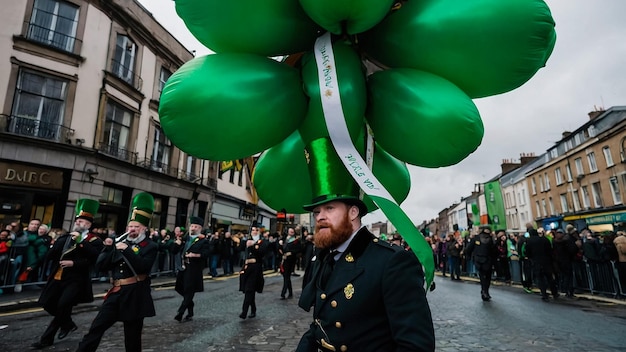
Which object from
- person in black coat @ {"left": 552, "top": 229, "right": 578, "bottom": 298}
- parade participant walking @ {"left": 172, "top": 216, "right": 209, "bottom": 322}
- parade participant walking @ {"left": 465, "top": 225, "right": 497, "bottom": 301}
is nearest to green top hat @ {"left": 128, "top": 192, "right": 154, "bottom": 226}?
parade participant walking @ {"left": 172, "top": 216, "right": 209, "bottom": 322}

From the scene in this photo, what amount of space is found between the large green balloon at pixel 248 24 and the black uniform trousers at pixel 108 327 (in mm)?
3416

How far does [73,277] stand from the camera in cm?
519

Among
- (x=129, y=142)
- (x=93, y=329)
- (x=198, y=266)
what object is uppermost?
(x=129, y=142)

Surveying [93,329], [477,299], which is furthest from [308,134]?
[477,299]

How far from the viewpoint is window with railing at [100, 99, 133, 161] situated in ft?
52.2

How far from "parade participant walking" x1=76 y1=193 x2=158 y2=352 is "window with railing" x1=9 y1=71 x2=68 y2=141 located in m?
11.7

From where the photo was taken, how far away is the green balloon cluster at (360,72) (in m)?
1.46

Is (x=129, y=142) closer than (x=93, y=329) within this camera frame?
No

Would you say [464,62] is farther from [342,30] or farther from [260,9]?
[260,9]

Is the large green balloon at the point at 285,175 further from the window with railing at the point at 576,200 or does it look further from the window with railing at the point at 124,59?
the window with railing at the point at 576,200

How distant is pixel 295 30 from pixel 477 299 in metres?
9.58

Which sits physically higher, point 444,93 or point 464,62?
point 464,62

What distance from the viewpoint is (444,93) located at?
1491mm

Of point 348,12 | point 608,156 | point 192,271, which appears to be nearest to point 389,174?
point 348,12
